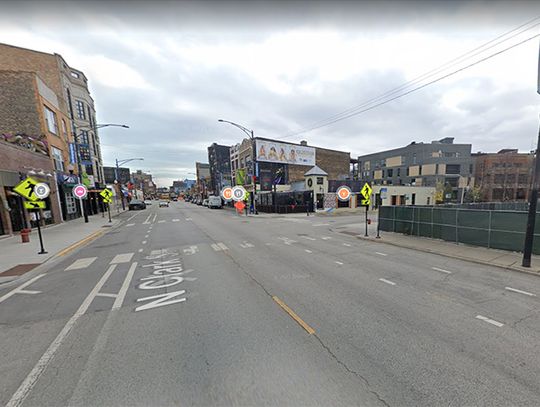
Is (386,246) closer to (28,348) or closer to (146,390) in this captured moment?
(146,390)

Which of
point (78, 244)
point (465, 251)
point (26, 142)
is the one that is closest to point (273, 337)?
point (465, 251)

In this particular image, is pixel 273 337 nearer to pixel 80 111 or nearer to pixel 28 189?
pixel 28 189

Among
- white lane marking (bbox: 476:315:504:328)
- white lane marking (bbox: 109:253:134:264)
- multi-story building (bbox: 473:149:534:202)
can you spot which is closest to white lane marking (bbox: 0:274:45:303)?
white lane marking (bbox: 109:253:134:264)

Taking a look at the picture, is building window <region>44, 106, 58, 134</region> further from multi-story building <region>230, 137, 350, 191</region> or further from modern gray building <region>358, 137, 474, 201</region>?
modern gray building <region>358, 137, 474, 201</region>

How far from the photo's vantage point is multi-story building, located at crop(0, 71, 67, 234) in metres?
14.5

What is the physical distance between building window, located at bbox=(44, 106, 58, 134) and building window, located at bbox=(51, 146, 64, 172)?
1742 millimetres

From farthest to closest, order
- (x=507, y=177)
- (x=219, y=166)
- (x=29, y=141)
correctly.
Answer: (x=219, y=166), (x=507, y=177), (x=29, y=141)

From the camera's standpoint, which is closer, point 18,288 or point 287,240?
point 18,288

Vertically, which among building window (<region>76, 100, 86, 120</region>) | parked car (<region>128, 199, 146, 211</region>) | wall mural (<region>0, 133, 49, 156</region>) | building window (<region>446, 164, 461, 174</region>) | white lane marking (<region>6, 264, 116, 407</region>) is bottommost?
parked car (<region>128, 199, 146, 211</region>)

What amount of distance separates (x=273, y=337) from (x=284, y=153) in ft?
123

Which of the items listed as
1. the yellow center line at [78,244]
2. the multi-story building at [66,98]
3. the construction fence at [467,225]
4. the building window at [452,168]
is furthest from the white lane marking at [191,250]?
the building window at [452,168]

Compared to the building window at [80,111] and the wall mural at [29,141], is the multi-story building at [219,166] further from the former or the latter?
the wall mural at [29,141]

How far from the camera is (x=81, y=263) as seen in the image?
323 inches

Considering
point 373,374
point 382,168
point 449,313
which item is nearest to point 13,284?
point 373,374
